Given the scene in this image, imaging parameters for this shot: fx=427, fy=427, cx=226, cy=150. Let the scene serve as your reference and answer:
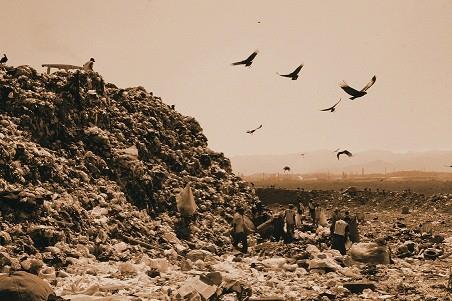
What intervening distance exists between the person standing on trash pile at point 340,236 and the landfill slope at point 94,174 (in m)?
2.83

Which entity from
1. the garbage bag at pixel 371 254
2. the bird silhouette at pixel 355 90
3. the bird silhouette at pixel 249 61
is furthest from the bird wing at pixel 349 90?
the garbage bag at pixel 371 254

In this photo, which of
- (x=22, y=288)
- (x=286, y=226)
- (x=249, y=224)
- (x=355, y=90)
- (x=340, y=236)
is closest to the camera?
(x=22, y=288)

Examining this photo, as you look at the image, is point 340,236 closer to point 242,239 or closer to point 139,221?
point 242,239

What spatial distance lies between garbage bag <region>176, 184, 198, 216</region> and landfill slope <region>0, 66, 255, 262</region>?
0.97ft

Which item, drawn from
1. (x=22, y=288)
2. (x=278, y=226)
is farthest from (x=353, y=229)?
(x=22, y=288)

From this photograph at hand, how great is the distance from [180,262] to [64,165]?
12.6 ft

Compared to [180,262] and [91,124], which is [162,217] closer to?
[180,262]

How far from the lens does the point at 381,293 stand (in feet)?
24.6

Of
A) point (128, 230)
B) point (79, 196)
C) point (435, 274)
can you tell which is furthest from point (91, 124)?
point (435, 274)

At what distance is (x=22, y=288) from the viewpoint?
5562 millimetres

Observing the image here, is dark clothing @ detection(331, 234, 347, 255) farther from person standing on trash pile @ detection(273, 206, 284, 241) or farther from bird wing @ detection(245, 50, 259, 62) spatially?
bird wing @ detection(245, 50, 259, 62)

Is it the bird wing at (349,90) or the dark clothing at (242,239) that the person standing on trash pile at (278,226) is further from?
the bird wing at (349,90)

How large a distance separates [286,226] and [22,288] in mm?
8098

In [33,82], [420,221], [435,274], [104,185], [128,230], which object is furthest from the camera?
[420,221]
